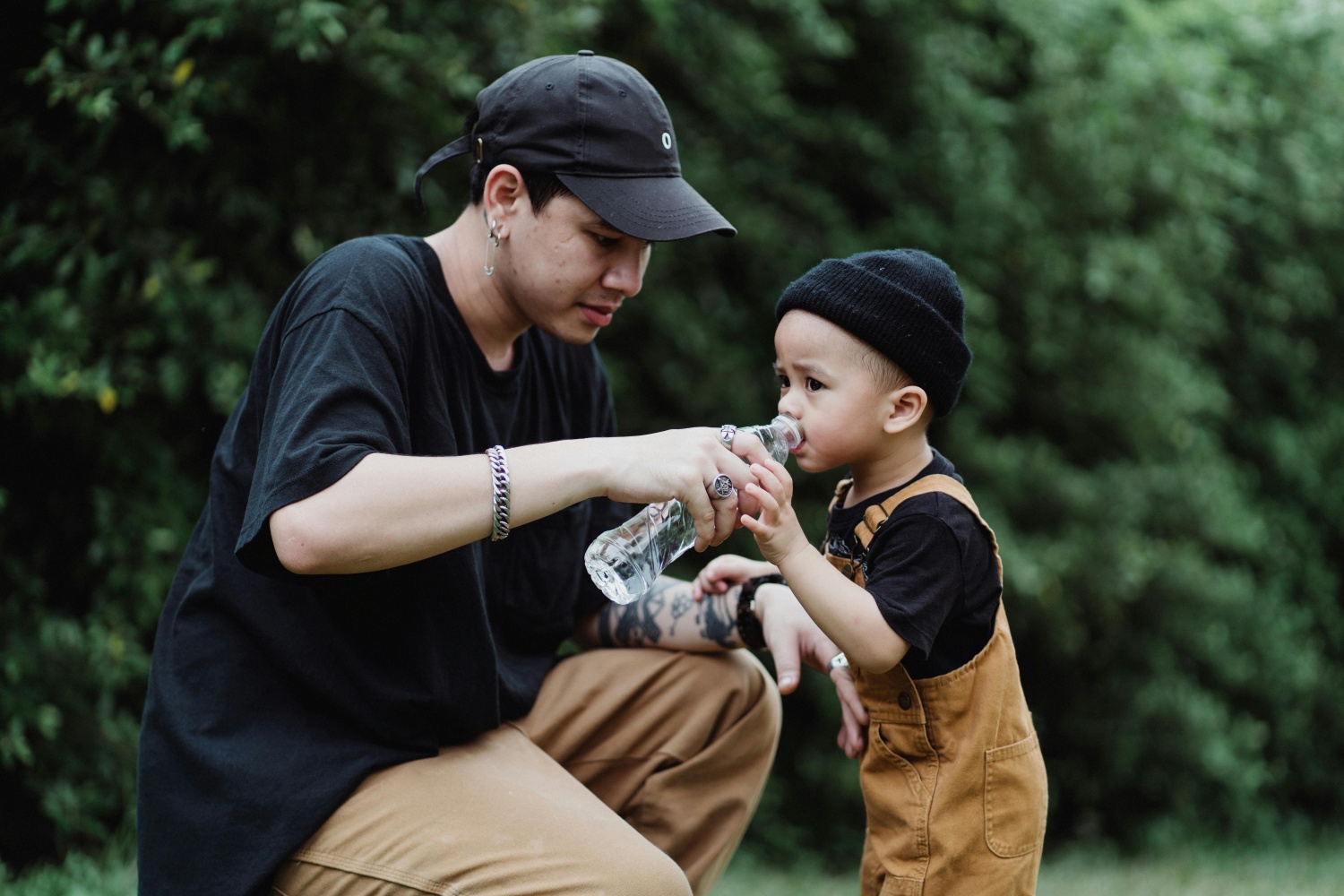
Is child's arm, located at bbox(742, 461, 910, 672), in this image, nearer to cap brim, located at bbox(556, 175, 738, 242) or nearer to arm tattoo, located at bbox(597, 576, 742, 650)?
cap brim, located at bbox(556, 175, 738, 242)

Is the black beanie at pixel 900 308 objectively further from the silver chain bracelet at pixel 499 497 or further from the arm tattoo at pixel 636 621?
the arm tattoo at pixel 636 621

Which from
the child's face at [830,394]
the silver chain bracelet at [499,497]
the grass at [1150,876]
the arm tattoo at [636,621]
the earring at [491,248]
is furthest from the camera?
the grass at [1150,876]

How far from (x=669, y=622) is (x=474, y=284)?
878 millimetres

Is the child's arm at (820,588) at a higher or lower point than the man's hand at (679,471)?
lower

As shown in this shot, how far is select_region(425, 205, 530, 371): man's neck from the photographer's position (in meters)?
2.47

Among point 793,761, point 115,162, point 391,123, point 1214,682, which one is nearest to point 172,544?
point 115,162

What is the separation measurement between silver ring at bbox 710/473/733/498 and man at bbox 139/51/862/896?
0.04 feet

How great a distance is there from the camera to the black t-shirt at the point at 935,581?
2051 millimetres

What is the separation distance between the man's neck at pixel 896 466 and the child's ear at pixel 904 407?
57 millimetres

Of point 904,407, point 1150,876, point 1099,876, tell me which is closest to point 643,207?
point 904,407

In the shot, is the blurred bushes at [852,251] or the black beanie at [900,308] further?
the blurred bushes at [852,251]

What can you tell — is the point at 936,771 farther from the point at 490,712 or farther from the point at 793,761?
the point at 793,761

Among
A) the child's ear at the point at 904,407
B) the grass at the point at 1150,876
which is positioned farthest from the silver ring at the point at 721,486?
the grass at the point at 1150,876

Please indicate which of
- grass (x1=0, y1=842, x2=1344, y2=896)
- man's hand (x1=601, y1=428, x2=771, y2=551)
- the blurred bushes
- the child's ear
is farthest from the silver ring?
grass (x1=0, y1=842, x2=1344, y2=896)
